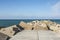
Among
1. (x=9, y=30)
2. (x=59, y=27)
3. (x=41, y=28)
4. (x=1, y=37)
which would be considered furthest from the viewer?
(x=41, y=28)

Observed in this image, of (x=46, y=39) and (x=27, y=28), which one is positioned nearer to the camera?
(x=46, y=39)

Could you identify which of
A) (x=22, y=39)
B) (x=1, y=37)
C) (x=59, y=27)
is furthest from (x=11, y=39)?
(x=59, y=27)

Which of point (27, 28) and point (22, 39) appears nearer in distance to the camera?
point (22, 39)

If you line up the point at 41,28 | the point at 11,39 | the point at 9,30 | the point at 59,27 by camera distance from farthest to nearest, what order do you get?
the point at 41,28, the point at 59,27, the point at 9,30, the point at 11,39

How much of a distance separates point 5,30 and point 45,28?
16.7ft

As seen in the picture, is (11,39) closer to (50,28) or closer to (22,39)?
(22,39)

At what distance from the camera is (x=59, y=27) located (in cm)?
1522

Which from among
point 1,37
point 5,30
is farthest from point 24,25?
point 1,37

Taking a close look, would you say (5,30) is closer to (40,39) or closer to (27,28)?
(40,39)

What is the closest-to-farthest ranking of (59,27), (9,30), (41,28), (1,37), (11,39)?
(1,37) < (11,39) < (9,30) < (59,27) < (41,28)

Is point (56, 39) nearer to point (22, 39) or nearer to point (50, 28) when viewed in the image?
point (22, 39)

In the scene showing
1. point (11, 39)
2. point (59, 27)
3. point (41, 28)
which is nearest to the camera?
point (11, 39)

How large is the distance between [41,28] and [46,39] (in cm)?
616

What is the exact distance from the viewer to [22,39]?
33.9ft
